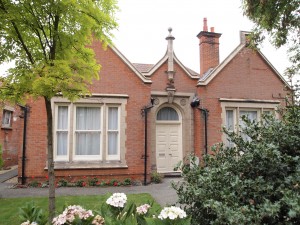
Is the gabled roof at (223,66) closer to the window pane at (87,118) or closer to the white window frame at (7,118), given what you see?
the window pane at (87,118)

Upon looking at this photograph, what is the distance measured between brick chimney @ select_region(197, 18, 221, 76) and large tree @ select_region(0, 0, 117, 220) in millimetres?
10227

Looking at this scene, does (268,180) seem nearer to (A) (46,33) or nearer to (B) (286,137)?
(B) (286,137)

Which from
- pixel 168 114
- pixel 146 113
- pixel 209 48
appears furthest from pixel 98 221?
pixel 209 48

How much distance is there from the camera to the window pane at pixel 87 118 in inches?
438

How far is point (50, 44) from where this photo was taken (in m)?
4.69

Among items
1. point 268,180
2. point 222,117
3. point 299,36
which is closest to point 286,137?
point 268,180

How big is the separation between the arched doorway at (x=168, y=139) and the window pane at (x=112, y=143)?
2.21 m

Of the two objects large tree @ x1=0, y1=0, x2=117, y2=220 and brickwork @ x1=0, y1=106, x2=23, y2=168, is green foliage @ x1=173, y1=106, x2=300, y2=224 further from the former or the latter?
brickwork @ x1=0, y1=106, x2=23, y2=168

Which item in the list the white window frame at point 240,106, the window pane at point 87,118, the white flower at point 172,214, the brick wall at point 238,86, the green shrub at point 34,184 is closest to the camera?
the white flower at point 172,214

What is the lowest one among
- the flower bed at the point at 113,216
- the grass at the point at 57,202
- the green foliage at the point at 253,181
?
the grass at the point at 57,202

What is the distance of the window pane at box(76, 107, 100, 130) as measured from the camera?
36.5 ft

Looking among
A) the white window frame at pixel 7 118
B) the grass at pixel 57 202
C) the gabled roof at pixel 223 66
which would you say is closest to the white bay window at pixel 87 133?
the grass at pixel 57 202

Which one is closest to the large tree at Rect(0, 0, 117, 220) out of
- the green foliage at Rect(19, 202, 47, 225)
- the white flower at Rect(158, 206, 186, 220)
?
the green foliage at Rect(19, 202, 47, 225)

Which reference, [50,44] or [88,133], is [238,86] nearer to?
[88,133]
